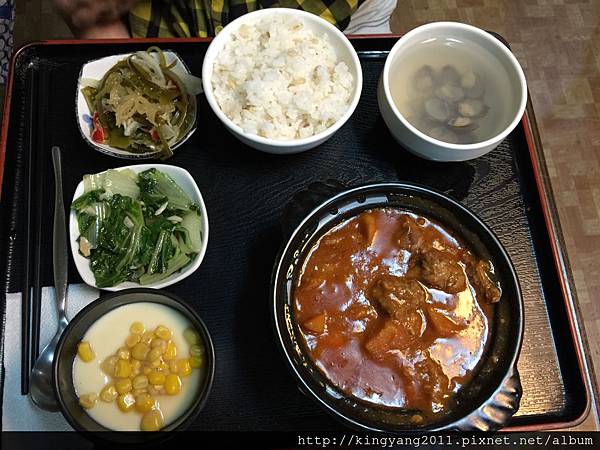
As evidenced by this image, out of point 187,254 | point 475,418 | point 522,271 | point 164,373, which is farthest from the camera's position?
point 522,271

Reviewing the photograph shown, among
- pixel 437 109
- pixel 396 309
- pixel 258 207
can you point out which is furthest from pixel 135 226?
pixel 437 109

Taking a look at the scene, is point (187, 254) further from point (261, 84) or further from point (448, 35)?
point (448, 35)

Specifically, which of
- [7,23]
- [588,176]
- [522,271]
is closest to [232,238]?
[522,271]

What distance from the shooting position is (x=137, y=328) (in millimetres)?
1930

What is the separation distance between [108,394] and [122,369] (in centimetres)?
9

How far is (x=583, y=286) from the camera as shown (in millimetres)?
3338

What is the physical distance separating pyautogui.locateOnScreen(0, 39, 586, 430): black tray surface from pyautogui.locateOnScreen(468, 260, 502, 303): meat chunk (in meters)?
0.38

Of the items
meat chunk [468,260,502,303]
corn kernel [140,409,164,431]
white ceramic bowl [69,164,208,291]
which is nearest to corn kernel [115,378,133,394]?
corn kernel [140,409,164,431]

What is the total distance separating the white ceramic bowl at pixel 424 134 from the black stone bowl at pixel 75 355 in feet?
3.33

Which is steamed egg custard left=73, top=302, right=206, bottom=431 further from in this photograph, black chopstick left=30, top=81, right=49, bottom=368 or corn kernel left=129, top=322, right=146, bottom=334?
black chopstick left=30, top=81, right=49, bottom=368

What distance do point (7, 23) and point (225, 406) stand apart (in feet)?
8.40

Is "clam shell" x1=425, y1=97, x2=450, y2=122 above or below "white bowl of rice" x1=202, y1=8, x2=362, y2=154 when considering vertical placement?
below

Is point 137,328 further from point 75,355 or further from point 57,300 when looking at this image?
point 57,300

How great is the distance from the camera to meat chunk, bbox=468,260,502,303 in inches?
73.0
